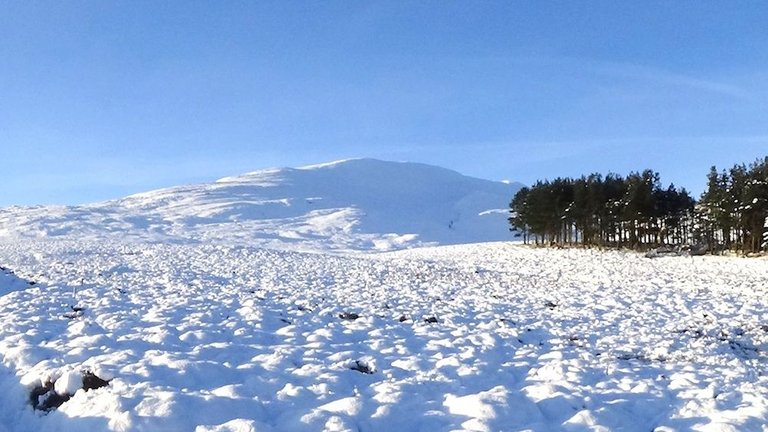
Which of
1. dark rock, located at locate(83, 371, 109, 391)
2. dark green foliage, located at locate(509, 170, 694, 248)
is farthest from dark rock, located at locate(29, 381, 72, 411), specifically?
dark green foliage, located at locate(509, 170, 694, 248)

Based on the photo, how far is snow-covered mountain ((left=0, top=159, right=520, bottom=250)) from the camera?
91.1 meters

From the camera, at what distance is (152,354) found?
830cm

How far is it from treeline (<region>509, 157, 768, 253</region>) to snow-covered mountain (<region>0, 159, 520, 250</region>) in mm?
30161

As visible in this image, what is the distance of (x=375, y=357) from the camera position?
8.83 meters

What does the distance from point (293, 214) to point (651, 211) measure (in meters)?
96.5

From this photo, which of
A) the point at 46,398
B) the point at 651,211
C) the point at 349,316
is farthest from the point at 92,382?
the point at 651,211

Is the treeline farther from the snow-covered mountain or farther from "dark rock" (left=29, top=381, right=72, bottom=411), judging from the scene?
"dark rock" (left=29, top=381, right=72, bottom=411)

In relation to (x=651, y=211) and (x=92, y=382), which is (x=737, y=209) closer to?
(x=651, y=211)

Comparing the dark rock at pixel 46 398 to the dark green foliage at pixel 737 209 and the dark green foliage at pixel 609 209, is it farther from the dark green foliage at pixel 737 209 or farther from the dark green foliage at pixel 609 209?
the dark green foliage at pixel 609 209

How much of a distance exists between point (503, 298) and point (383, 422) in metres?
11.1

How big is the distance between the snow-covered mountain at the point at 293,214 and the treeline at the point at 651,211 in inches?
1187

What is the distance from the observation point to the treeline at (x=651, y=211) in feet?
148

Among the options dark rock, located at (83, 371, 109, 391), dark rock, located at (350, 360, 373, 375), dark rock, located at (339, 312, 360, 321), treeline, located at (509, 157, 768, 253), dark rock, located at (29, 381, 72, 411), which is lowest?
dark rock, located at (350, 360, 373, 375)

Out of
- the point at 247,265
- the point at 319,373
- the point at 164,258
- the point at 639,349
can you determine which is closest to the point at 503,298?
the point at 639,349
